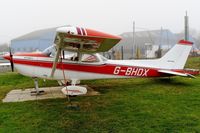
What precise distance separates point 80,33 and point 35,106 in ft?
8.42

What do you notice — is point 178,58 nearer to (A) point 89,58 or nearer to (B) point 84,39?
(A) point 89,58

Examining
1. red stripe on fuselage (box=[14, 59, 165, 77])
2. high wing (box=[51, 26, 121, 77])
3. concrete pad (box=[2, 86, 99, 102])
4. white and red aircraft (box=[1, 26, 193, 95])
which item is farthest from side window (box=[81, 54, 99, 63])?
concrete pad (box=[2, 86, 99, 102])

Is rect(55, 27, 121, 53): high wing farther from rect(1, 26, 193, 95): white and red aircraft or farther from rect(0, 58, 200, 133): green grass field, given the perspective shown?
rect(0, 58, 200, 133): green grass field

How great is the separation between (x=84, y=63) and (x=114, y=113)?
329cm

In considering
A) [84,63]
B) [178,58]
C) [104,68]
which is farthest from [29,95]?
[178,58]

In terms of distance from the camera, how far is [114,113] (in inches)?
253

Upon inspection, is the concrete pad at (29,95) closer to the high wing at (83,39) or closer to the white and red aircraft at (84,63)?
the white and red aircraft at (84,63)

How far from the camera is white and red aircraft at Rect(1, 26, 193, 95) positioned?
290 inches

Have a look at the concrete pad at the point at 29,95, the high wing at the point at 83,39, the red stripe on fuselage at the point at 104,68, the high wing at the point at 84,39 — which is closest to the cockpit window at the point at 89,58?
the red stripe on fuselage at the point at 104,68

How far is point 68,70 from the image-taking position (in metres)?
9.10

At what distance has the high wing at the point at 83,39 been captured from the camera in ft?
21.4

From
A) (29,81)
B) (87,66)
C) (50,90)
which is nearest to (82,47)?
(87,66)

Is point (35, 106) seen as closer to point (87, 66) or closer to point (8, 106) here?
point (8, 106)

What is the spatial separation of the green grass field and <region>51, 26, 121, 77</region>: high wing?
1.65 m
